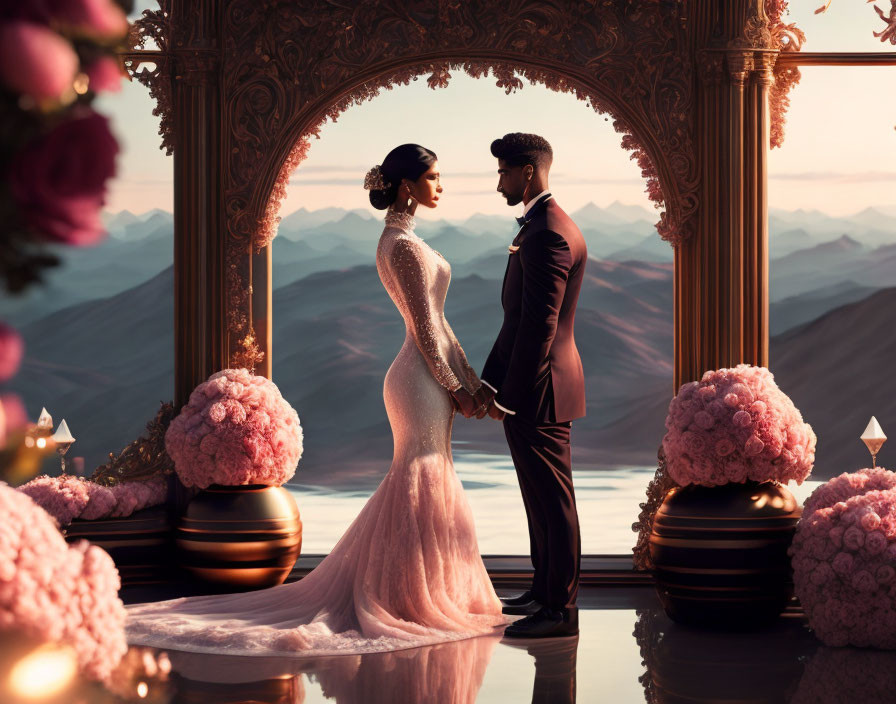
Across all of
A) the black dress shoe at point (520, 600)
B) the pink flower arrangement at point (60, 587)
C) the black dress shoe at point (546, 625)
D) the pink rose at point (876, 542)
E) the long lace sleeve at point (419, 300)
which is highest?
the long lace sleeve at point (419, 300)

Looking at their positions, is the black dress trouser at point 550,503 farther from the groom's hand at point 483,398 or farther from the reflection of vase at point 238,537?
the reflection of vase at point 238,537

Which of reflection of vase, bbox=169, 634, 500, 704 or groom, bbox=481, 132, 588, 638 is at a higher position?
groom, bbox=481, 132, 588, 638

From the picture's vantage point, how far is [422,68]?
499 cm

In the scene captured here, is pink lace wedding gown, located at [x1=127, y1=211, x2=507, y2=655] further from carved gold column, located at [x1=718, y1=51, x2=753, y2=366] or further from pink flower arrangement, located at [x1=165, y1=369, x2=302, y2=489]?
carved gold column, located at [x1=718, y1=51, x2=753, y2=366]

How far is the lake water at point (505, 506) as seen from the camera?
25.3ft

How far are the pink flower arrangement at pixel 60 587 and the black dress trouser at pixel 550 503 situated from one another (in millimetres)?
2636

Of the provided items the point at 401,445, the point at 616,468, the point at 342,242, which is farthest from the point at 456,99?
the point at 401,445

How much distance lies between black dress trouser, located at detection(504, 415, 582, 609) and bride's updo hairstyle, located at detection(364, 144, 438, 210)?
977 mm

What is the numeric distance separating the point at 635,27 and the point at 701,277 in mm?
1190

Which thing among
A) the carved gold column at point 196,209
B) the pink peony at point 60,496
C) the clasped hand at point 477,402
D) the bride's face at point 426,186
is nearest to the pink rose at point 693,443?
the clasped hand at point 477,402

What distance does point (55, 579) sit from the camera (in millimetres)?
1355

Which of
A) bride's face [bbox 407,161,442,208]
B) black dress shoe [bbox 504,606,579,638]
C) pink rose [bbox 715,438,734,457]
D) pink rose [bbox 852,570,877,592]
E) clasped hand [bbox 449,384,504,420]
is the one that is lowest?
black dress shoe [bbox 504,606,579,638]

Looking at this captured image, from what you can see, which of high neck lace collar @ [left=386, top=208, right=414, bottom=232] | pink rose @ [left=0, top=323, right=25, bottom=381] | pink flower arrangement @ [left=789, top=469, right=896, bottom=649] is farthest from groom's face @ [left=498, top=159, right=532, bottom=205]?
pink rose @ [left=0, top=323, right=25, bottom=381]

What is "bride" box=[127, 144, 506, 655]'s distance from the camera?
3877 mm
